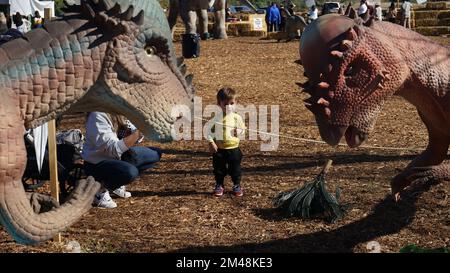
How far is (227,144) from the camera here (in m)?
6.22

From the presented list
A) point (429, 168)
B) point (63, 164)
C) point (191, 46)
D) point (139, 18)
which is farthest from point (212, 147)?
point (191, 46)

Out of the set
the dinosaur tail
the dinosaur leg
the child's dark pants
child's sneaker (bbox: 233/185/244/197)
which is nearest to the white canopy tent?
the child's dark pants

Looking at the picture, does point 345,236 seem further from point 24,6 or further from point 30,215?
point 24,6

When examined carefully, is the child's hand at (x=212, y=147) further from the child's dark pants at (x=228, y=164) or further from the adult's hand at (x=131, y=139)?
the adult's hand at (x=131, y=139)

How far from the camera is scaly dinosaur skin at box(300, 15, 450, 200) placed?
3.49m

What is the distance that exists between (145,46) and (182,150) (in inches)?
195

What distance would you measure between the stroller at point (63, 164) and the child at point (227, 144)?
1172mm

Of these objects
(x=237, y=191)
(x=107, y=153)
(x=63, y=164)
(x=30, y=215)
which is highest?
(x=30, y=215)

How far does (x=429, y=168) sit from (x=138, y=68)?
166 cm

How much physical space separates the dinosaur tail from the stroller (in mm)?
2627

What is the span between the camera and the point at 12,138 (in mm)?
2902

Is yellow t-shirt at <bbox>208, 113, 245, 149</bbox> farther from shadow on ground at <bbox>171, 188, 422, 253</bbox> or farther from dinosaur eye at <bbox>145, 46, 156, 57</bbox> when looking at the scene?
dinosaur eye at <bbox>145, 46, 156, 57</bbox>

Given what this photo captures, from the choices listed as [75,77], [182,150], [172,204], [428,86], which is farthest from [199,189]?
[75,77]

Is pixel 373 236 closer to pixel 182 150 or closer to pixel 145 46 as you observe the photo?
pixel 145 46
